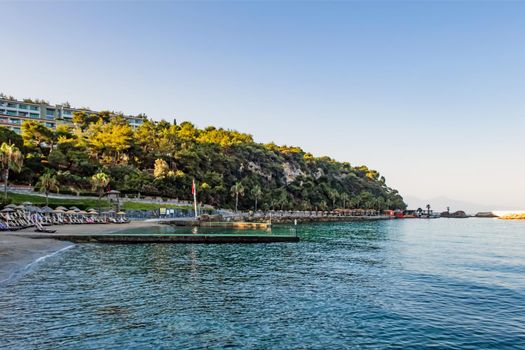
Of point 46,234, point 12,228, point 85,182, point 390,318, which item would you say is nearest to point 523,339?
point 390,318

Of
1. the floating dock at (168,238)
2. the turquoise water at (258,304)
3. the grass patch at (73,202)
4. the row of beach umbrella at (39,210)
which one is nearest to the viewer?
the turquoise water at (258,304)

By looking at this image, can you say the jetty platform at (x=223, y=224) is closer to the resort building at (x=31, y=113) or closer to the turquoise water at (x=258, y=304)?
the turquoise water at (x=258, y=304)

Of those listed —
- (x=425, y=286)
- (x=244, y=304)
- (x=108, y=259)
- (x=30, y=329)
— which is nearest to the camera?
(x=30, y=329)

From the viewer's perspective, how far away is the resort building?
146125 mm

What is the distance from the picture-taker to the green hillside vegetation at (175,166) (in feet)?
315

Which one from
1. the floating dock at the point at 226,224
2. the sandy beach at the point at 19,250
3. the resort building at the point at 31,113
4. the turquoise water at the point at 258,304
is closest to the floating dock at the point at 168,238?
the sandy beach at the point at 19,250

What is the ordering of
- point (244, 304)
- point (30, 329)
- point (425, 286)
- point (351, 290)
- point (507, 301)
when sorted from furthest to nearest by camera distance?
point (425, 286) < point (351, 290) < point (507, 301) < point (244, 304) < point (30, 329)

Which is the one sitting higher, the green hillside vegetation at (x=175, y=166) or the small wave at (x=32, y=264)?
the green hillside vegetation at (x=175, y=166)

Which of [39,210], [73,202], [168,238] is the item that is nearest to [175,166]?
[73,202]

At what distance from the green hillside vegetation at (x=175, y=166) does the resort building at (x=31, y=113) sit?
17058 millimetres

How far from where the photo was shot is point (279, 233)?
51.6 meters

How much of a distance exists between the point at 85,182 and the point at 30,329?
85.0m

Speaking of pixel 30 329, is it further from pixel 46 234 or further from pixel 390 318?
pixel 46 234

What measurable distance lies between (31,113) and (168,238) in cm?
14322
